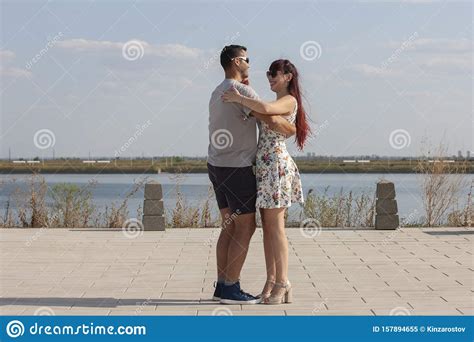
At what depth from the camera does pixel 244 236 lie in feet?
22.0

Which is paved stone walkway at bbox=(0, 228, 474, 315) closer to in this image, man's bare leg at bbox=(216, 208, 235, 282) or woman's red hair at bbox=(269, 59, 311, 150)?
man's bare leg at bbox=(216, 208, 235, 282)

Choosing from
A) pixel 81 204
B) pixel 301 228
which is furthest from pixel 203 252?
pixel 81 204

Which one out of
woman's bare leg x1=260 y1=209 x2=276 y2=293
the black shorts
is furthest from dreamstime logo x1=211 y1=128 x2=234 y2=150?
woman's bare leg x1=260 y1=209 x2=276 y2=293

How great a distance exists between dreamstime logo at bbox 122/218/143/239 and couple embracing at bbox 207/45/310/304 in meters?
4.85

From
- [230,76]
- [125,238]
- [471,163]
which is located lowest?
[125,238]

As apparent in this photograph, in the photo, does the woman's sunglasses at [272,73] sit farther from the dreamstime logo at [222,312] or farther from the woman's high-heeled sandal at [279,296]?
the dreamstime logo at [222,312]

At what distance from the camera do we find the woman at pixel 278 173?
6551mm

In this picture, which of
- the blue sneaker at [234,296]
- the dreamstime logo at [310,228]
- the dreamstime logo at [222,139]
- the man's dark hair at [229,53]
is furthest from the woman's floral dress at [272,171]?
the dreamstime logo at [310,228]

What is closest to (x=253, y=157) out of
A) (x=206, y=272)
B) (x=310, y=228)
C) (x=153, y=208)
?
(x=206, y=272)

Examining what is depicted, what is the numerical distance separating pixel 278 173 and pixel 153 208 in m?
5.52

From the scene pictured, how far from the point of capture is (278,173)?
657 cm

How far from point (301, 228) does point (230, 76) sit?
19.3ft
